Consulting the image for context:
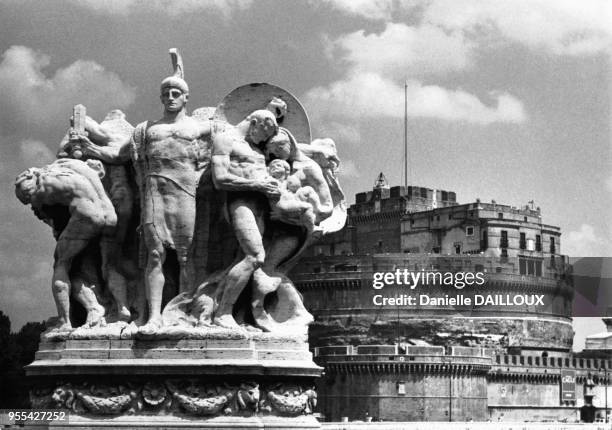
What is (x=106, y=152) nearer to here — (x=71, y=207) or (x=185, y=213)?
(x=71, y=207)

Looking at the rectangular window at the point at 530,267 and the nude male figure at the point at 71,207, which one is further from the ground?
the rectangular window at the point at 530,267

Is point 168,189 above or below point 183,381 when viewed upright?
above

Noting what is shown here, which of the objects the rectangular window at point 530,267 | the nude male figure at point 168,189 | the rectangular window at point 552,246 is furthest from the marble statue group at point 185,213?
the rectangular window at point 552,246

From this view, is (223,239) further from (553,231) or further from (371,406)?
(553,231)

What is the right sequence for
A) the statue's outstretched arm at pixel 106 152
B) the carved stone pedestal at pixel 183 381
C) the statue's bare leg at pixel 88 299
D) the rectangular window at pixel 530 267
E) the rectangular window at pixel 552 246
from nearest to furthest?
the carved stone pedestal at pixel 183 381, the statue's bare leg at pixel 88 299, the statue's outstretched arm at pixel 106 152, the rectangular window at pixel 530 267, the rectangular window at pixel 552 246

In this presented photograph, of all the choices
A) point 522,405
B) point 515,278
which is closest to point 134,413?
point 522,405

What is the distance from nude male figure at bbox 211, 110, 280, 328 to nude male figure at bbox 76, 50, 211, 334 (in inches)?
11.4

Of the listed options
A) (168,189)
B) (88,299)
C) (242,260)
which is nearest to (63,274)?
(88,299)

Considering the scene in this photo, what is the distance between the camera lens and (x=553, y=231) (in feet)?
343

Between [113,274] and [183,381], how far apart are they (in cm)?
144

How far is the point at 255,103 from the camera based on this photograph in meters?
13.0

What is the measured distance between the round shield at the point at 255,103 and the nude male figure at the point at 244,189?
321mm

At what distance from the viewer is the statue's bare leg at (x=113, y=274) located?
12805 mm

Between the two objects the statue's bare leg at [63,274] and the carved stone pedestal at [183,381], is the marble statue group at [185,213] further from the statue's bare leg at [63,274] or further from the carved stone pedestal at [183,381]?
the carved stone pedestal at [183,381]
